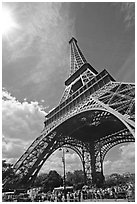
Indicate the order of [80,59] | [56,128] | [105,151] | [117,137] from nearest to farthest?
[56,128] → [117,137] → [105,151] → [80,59]

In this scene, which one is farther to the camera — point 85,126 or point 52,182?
point 52,182

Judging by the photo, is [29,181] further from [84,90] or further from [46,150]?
[84,90]

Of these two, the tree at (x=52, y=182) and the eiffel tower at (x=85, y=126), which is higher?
the eiffel tower at (x=85, y=126)

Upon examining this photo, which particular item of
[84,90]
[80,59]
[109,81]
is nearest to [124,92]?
[109,81]

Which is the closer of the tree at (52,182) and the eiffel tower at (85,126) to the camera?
the eiffel tower at (85,126)

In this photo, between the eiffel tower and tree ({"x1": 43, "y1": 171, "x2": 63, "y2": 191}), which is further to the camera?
tree ({"x1": 43, "y1": 171, "x2": 63, "y2": 191})

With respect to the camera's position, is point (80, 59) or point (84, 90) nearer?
point (84, 90)

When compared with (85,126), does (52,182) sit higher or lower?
lower

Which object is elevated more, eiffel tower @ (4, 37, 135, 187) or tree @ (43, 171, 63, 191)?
eiffel tower @ (4, 37, 135, 187)
